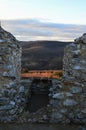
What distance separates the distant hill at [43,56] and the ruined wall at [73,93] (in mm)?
16370

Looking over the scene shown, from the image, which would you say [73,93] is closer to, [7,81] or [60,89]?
[60,89]

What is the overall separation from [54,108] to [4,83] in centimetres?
138

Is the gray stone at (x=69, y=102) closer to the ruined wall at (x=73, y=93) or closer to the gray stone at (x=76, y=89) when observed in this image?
the ruined wall at (x=73, y=93)

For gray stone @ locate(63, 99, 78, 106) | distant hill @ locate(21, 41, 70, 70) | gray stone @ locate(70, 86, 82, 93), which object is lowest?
distant hill @ locate(21, 41, 70, 70)

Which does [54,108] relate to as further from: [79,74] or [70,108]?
[79,74]

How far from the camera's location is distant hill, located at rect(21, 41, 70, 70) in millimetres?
28141

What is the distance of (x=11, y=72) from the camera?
9.18 m

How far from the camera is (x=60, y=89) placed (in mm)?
9172

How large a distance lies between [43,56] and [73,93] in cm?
2401

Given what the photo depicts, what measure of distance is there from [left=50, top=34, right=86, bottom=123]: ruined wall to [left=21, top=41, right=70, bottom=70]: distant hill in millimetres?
16370

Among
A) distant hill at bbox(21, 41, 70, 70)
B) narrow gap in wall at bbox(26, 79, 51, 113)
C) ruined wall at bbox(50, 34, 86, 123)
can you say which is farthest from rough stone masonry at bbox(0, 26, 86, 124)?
distant hill at bbox(21, 41, 70, 70)

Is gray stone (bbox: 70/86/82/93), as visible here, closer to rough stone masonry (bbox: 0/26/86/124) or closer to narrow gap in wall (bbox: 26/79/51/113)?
rough stone masonry (bbox: 0/26/86/124)

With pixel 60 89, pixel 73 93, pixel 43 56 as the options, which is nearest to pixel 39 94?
pixel 60 89

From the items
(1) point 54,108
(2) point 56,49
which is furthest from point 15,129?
(2) point 56,49
